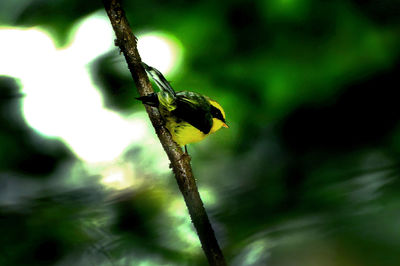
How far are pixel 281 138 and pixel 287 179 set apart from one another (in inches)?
5.6

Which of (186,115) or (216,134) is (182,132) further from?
(216,134)

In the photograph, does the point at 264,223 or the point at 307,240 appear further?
the point at 264,223

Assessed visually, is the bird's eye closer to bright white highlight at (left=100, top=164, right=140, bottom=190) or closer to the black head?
the black head

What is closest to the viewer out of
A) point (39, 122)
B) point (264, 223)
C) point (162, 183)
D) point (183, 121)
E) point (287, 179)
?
point (183, 121)

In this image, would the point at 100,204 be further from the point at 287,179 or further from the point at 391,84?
the point at 391,84

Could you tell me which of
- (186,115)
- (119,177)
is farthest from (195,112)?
(119,177)

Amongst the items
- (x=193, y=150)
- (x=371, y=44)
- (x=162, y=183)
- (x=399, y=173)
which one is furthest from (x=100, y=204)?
(x=371, y=44)

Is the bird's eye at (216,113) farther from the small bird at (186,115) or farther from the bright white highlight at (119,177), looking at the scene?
the bright white highlight at (119,177)

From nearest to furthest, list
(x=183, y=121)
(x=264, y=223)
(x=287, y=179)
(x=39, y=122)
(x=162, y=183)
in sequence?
1. (x=183, y=121)
2. (x=264, y=223)
3. (x=287, y=179)
4. (x=162, y=183)
5. (x=39, y=122)

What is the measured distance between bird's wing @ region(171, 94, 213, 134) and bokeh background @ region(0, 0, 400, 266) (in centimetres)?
24

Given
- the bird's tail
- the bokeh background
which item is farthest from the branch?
the bokeh background

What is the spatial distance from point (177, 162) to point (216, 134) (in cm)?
59

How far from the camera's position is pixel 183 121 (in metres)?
0.49

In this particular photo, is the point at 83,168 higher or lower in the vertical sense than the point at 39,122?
lower
